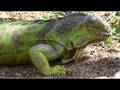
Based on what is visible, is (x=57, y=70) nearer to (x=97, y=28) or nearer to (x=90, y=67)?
(x=90, y=67)

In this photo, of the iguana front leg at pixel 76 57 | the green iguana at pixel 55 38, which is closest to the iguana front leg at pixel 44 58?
the green iguana at pixel 55 38

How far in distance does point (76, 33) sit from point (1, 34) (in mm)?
1009

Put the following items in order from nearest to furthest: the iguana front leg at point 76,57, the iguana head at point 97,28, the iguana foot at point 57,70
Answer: the iguana foot at point 57,70 → the iguana head at point 97,28 → the iguana front leg at point 76,57

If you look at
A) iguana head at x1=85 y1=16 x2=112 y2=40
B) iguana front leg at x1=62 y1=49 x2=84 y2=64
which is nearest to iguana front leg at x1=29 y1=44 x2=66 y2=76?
iguana front leg at x1=62 y1=49 x2=84 y2=64

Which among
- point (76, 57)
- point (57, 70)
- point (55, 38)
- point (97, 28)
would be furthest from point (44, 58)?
point (97, 28)

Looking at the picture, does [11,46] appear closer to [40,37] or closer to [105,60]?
[40,37]

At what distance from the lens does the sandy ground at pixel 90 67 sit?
19.9ft

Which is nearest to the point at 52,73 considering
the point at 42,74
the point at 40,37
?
the point at 42,74

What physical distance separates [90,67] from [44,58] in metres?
0.67

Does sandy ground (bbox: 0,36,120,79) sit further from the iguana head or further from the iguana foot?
the iguana head

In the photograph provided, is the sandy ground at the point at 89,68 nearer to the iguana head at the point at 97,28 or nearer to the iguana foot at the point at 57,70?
the iguana foot at the point at 57,70

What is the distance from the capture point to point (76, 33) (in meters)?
6.37

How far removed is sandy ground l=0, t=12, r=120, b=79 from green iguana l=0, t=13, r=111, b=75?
0.15 m

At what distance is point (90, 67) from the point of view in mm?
6363
